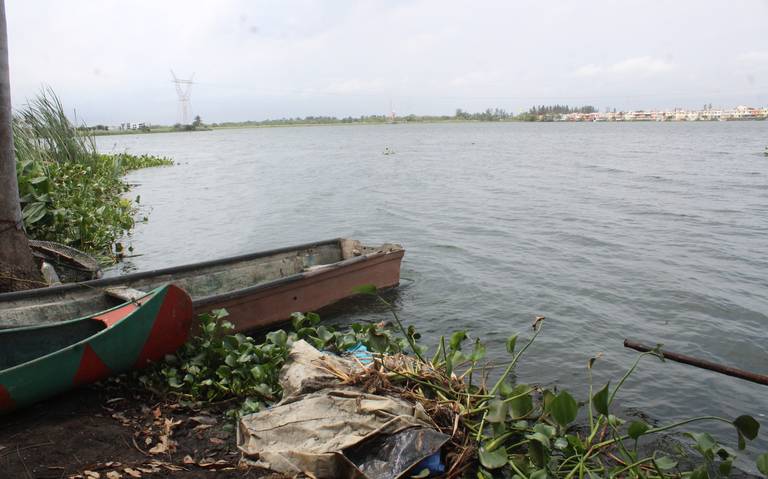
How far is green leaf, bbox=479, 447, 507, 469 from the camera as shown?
389cm

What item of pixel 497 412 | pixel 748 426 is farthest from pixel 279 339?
pixel 748 426

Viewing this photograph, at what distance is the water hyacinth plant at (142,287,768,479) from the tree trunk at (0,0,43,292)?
2773 millimetres

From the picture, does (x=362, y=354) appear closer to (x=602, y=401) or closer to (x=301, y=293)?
(x=602, y=401)

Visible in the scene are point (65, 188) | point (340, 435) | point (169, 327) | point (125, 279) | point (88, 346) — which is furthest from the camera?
point (65, 188)

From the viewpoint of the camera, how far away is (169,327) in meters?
5.34

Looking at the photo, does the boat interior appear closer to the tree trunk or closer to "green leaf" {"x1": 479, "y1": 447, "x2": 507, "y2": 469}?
the tree trunk

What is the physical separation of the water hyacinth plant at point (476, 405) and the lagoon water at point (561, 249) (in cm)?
195

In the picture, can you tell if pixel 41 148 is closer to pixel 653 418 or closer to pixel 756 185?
pixel 653 418

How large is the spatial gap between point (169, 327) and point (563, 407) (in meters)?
3.53

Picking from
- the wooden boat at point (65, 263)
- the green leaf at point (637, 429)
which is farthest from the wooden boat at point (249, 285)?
the green leaf at point (637, 429)

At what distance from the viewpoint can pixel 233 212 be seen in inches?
770

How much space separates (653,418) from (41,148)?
1581 centimetres

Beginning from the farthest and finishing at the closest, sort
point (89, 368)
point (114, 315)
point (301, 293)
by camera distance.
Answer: point (301, 293) → point (114, 315) → point (89, 368)

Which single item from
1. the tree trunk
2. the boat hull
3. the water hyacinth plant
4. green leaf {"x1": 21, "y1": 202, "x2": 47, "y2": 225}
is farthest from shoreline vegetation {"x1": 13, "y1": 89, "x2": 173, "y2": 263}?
the water hyacinth plant
